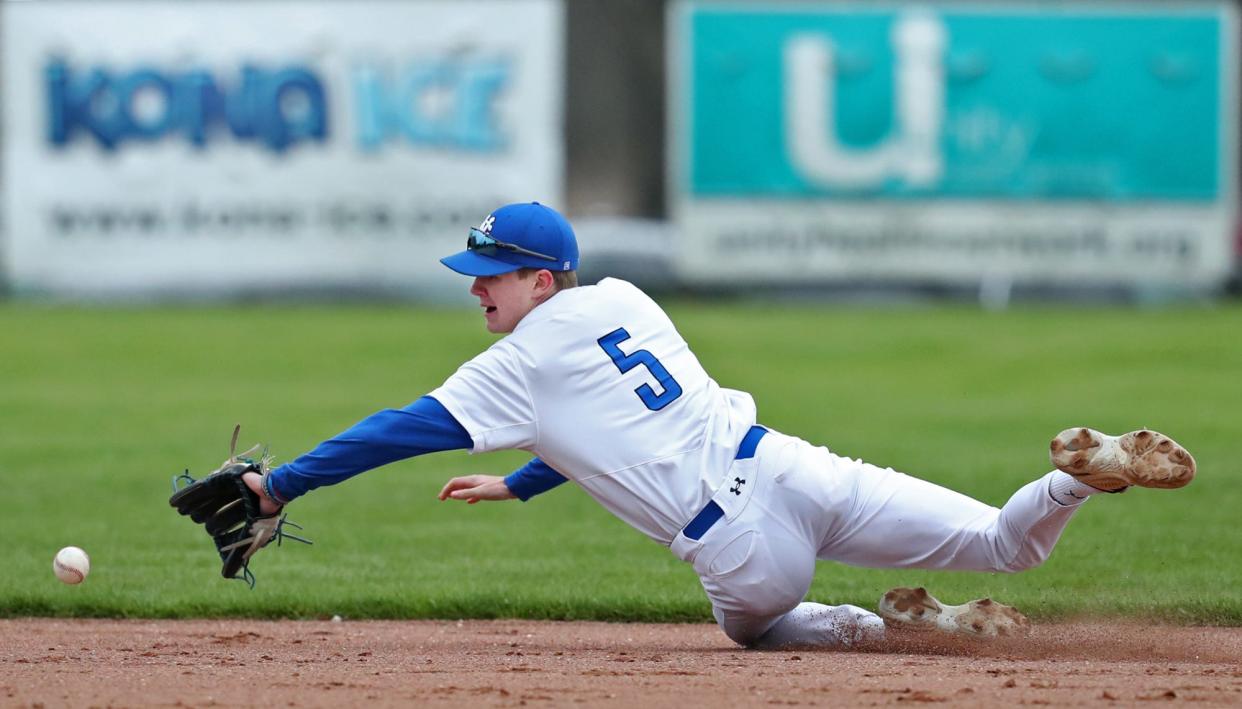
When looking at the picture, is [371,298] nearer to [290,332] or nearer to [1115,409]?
[290,332]

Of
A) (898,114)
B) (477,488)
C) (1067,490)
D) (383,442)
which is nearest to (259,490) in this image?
(383,442)

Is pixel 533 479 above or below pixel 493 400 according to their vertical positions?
below

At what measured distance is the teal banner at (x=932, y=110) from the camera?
21.3 meters

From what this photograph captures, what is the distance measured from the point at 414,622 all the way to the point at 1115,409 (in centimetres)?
814

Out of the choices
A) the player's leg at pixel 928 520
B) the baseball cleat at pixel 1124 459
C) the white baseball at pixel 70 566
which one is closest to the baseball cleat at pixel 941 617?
the player's leg at pixel 928 520

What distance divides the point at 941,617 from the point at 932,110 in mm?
16437

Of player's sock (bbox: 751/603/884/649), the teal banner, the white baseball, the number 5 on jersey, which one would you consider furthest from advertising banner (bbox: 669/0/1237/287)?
the number 5 on jersey

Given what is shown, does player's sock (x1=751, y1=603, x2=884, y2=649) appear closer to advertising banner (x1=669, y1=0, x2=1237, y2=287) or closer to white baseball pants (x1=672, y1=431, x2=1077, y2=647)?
white baseball pants (x1=672, y1=431, x2=1077, y2=647)

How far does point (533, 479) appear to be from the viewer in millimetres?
5656

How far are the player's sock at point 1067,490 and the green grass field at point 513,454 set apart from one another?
4.67ft

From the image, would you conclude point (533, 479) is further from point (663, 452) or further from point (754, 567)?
point (754, 567)

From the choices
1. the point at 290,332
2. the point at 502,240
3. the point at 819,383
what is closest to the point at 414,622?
the point at 502,240

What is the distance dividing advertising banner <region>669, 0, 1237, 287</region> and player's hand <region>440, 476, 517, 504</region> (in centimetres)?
1552

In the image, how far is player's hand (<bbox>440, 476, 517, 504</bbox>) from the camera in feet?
18.4
